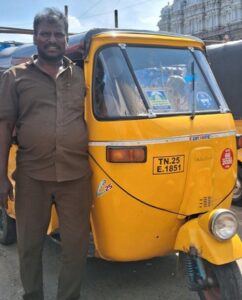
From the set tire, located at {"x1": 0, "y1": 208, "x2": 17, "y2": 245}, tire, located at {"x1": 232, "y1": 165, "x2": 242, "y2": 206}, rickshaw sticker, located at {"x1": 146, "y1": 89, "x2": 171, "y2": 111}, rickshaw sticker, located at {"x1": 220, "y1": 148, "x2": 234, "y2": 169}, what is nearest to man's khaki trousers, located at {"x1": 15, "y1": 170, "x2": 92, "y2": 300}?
rickshaw sticker, located at {"x1": 146, "y1": 89, "x2": 171, "y2": 111}

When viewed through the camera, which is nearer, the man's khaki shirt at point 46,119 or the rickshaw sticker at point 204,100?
the man's khaki shirt at point 46,119

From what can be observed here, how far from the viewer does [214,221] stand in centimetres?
295

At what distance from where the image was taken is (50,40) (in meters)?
3.02

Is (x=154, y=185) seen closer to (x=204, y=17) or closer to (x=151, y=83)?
(x=151, y=83)

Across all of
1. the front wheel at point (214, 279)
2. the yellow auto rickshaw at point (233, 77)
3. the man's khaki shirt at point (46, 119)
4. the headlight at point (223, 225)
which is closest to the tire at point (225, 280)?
the front wheel at point (214, 279)

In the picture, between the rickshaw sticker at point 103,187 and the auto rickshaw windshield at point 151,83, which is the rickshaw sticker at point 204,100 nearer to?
the auto rickshaw windshield at point 151,83

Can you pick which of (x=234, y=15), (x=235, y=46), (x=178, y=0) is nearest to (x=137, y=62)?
(x=235, y=46)

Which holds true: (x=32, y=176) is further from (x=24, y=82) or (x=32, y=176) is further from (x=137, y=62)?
(x=137, y=62)

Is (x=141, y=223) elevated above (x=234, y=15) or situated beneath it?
situated beneath

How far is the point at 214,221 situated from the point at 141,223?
1.73 feet

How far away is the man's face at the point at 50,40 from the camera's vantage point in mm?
3020

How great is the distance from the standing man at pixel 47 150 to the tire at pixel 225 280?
0.92 metres

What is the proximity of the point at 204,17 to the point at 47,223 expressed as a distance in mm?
45406

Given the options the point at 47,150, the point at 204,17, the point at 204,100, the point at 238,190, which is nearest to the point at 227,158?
the point at 204,100
